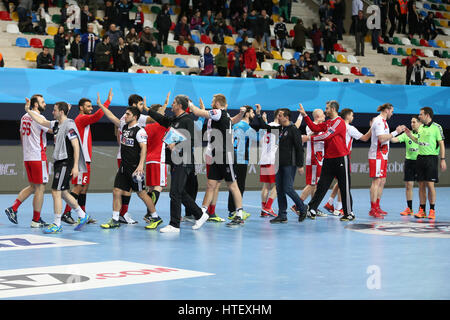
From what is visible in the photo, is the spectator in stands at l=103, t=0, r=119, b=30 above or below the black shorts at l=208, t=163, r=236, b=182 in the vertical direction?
above

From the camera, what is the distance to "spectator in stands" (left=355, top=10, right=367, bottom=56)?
27.0m

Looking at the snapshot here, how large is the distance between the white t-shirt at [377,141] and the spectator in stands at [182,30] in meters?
11.6

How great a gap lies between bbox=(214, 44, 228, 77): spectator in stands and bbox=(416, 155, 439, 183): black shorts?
880 centimetres

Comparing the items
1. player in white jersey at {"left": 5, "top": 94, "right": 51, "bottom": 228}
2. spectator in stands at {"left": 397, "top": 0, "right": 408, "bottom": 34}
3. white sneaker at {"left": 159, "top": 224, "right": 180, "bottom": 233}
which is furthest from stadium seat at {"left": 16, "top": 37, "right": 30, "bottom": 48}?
spectator in stands at {"left": 397, "top": 0, "right": 408, "bottom": 34}

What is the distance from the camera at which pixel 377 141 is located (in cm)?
1380

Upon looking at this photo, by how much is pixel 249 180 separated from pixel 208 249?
11860mm

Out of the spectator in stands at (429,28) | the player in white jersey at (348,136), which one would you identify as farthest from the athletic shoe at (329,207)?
the spectator in stands at (429,28)

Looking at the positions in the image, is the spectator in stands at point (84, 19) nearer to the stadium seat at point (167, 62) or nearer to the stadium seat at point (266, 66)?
the stadium seat at point (167, 62)

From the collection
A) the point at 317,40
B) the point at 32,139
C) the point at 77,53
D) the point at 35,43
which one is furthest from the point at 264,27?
the point at 32,139

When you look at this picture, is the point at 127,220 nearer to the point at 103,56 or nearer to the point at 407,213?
the point at 407,213

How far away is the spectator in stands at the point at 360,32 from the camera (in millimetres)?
26953

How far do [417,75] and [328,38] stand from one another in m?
3.76

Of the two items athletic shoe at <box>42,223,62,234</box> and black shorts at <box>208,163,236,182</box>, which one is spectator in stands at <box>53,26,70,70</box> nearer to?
black shorts at <box>208,163,236,182</box>

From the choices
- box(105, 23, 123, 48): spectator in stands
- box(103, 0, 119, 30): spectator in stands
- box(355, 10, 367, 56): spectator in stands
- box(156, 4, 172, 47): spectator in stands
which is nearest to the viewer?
box(105, 23, 123, 48): spectator in stands
